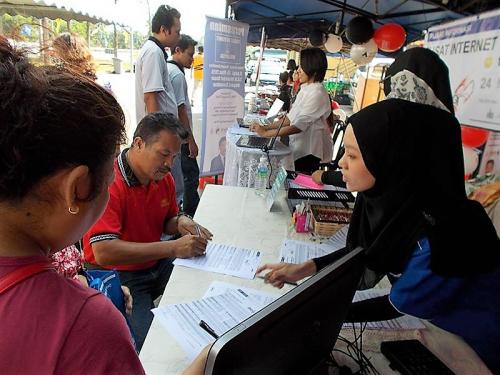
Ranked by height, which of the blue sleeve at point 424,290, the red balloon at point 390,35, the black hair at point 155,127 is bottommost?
the blue sleeve at point 424,290

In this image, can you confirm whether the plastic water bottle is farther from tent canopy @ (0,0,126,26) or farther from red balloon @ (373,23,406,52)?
red balloon @ (373,23,406,52)

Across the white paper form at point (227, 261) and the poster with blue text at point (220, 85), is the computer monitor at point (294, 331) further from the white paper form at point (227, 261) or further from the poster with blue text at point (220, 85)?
the poster with blue text at point (220, 85)

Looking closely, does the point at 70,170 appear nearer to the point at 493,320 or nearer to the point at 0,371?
the point at 0,371

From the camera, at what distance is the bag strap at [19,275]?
425 millimetres

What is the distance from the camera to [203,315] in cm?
98

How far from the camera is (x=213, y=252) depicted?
1.37 m

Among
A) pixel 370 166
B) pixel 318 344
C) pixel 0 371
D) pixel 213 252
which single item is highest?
pixel 370 166

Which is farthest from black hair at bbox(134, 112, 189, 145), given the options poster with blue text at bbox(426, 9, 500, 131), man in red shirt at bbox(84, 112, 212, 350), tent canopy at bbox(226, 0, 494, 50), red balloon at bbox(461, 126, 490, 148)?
tent canopy at bbox(226, 0, 494, 50)

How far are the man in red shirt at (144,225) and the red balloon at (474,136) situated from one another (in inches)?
96.2

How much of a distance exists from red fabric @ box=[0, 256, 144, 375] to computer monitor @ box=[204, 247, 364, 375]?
0.14m

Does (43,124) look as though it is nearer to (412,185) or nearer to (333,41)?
(412,185)

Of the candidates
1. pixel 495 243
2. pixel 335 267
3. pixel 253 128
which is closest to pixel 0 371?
pixel 335 267

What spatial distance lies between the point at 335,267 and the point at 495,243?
0.53m

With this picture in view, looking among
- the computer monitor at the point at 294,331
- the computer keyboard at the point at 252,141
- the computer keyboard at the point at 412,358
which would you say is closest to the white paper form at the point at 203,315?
the computer monitor at the point at 294,331
